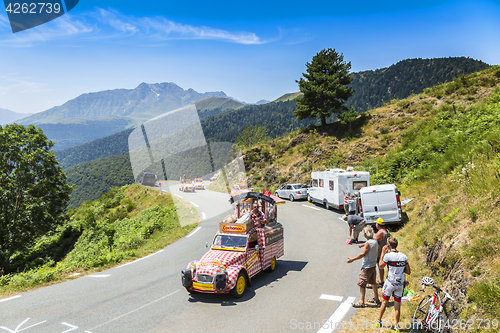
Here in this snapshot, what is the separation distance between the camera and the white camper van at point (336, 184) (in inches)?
805

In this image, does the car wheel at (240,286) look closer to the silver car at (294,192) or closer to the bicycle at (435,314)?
the bicycle at (435,314)

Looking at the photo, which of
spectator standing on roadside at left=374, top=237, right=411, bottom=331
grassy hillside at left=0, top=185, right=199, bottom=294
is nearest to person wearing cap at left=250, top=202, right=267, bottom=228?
spectator standing on roadside at left=374, top=237, right=411, bottom=331

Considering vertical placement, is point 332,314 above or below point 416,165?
below

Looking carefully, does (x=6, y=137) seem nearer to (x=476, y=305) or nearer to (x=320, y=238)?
(x=320, y=238)

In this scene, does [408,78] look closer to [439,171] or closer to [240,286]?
[439,171]

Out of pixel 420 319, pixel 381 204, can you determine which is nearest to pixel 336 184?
pixel 381 204

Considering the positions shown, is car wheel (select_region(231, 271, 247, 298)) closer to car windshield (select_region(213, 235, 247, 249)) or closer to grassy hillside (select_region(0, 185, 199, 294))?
car windshield (select_region(213, 235, 247, 249))

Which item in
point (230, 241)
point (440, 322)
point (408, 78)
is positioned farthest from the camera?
point (408, 78)

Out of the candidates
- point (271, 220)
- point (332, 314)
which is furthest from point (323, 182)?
point (332, 314)

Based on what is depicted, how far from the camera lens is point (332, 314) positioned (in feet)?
23.8

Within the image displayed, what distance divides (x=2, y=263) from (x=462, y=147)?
32884mm

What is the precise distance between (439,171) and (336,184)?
6820mm

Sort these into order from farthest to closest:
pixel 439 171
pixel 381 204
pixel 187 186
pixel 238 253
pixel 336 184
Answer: pixel 187 186 < pixel 336 184 < pixel 439 171 < pixel 381 204 < pixel 238 253

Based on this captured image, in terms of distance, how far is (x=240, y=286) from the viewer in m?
8.72
